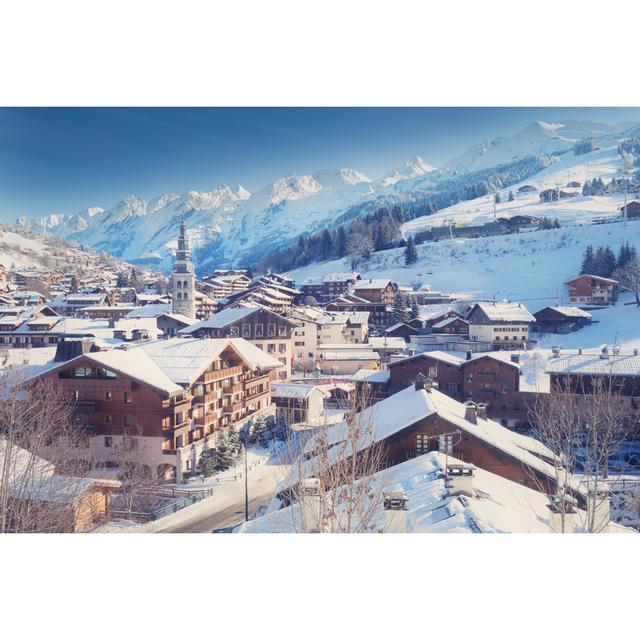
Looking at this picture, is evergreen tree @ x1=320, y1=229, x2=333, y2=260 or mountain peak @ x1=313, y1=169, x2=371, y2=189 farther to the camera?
mountain peak @ x1=313, y1=169, x2=371, y2=189

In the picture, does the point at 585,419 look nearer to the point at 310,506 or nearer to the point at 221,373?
the point at 310,506

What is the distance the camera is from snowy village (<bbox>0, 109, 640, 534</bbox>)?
508 cm

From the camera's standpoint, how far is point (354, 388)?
16.9 feet

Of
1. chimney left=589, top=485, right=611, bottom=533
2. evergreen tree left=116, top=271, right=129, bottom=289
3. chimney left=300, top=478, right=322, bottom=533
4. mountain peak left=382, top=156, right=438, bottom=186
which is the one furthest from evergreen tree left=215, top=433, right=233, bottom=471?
mountain peak left=382, top=156, right=438, bottom=186

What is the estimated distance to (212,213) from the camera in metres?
180

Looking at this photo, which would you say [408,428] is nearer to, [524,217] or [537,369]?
[537,369]

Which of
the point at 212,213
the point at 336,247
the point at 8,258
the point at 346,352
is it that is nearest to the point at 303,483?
the point at 346,352

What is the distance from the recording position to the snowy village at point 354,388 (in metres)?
5.08

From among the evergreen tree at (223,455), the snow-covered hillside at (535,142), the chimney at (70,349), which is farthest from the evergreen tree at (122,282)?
the snow-covered hillside at (535,142)

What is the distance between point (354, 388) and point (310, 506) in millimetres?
1309

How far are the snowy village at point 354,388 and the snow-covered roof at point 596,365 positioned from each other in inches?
2.0

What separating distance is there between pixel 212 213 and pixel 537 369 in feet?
581

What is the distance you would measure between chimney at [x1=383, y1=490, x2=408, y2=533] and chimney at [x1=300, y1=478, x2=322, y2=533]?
57cm

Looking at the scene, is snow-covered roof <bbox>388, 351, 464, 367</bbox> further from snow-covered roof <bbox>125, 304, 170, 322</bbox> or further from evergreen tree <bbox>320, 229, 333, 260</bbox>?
evergreen tree <bbox>320, 229, 333, 260</bbox>
